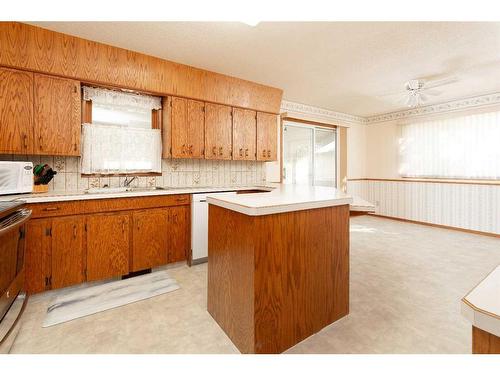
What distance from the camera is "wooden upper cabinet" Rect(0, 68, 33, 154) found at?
91.3 inches

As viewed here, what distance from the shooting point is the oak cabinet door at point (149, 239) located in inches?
108

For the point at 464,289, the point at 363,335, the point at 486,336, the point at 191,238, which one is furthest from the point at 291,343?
the point at 464,289

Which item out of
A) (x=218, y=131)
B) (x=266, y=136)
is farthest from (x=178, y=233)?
(x=266, y=136)

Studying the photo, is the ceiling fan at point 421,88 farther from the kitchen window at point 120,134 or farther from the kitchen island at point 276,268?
the kitchen window at point 120,134

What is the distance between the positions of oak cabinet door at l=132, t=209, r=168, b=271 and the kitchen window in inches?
32.7

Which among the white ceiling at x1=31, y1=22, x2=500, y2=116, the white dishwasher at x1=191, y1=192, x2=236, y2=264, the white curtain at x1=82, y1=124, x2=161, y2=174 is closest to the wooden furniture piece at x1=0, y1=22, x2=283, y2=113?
the white ceiling at x1=31, y1=22, x2=500, y2=116

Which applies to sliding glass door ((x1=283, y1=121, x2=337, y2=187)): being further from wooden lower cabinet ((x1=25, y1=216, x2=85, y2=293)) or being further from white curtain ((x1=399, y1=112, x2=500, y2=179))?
wooden lower cabinet ((x1=25, y1=216, x2=85, y2=293))

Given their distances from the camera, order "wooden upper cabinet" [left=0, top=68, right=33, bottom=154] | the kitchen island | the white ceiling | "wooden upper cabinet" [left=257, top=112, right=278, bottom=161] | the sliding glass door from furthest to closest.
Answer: the sliding glass door
"wooden upper cabinet" [left=257, top=112, right=278, bottom=161]
the white ceiling
"wooden upper cabinet" [left=0, top=68, right=33, bottom=154]
the kitchen island

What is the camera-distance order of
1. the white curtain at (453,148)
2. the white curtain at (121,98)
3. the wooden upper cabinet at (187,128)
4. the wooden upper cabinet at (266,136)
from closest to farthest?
the white curtain at (121,98) → the wooden upper cabinet at (187,128) → the wooden upper cabinet at (266,136) → the white curtain at (453,148)

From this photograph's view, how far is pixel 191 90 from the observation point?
337 centimetres

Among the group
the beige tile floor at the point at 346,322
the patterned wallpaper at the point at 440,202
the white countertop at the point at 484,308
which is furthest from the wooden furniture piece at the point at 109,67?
the patterned wallpaper at the point at 440,202

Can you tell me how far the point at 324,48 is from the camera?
9.34 ft

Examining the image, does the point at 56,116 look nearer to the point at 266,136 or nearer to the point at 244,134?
the point at 244,134

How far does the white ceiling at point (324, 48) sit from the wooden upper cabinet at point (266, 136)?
21.4 inches
